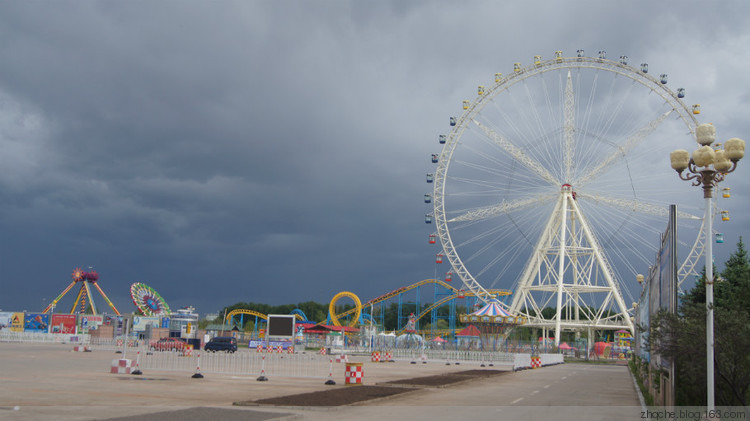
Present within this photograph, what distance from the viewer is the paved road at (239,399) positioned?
44.2 ft

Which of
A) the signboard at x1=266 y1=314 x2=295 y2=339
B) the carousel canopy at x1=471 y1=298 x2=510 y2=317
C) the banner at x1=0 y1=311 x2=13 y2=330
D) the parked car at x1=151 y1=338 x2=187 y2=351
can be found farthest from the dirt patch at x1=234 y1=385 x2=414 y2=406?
the banner at x1=0 y1=311 x2=13 y2=330

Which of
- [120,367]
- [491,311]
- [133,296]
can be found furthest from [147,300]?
[120,367]

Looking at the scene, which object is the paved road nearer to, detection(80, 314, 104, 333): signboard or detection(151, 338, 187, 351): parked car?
detection(151, 338, 187, 351): parked car

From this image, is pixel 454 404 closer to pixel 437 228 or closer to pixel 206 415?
pixel 206 415

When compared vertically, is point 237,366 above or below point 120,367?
below

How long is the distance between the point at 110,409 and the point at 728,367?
12774 mm

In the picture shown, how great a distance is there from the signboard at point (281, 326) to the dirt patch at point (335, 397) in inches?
556

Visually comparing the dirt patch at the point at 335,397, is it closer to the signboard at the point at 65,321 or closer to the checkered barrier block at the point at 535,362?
the checkered barrier block at the point at 535,362

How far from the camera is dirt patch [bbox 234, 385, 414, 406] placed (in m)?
15.8

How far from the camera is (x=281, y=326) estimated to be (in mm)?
34969

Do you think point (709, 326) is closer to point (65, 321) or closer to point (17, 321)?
point (65, 321)

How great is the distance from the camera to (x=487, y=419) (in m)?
13.8

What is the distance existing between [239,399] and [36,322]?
99775 mm

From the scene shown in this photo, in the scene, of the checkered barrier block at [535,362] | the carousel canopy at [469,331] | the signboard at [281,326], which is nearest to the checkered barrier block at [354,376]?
the signboard at [281,326]
